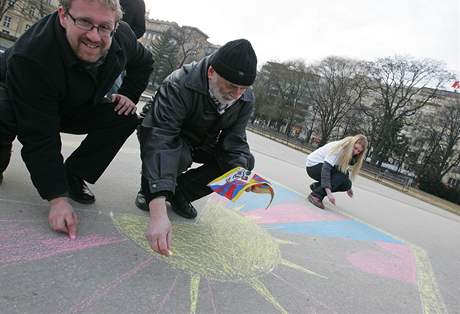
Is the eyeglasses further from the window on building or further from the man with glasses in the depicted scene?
the window on building

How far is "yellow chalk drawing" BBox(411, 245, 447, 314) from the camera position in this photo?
261 cm

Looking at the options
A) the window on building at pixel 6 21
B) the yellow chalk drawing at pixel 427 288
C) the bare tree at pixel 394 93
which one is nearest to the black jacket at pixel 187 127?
the yellow chalk drawing at pixel 427 288

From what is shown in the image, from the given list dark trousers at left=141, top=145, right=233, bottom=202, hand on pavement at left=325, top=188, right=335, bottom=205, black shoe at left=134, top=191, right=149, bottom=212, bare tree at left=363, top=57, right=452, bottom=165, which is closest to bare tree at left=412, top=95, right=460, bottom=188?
bare tree at left=363, top=57, right=452, bottom=165

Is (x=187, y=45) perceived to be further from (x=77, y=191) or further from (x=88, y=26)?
(x=88, y=26)

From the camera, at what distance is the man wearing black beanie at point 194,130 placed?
2064 millimetres

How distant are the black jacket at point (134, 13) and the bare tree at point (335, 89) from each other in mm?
40997

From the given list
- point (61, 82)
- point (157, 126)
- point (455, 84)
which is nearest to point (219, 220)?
point (157, 126)

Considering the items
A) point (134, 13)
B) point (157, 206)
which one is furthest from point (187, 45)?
point (157, 206)

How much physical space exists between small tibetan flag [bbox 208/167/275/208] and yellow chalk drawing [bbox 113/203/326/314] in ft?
1.49

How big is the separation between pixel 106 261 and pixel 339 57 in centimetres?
4534

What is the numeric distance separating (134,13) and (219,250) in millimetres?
2241

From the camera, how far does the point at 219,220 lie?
3270 mm

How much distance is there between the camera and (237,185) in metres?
2.26

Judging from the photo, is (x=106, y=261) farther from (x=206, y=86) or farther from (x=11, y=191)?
(x=206, y=86)
